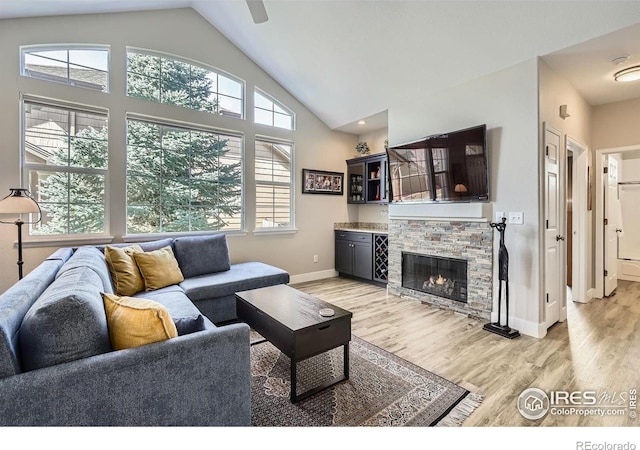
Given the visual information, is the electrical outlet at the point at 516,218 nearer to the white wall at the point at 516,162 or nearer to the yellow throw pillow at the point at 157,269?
the white wall at the point at 516,162

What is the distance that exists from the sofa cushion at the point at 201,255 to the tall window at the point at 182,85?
1.86 m

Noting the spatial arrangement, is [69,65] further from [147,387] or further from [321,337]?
[321,337]

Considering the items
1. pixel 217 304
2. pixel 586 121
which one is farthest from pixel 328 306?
pixel 586 121

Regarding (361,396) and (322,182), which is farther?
(322,182)

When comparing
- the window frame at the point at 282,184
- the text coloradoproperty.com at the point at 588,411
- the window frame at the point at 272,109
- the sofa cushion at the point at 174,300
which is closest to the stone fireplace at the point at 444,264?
the text coloradoproperty.com at the point at 588,411

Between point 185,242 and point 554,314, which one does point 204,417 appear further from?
point 554,314

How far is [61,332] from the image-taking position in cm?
113

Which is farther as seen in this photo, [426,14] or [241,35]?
[241,35]

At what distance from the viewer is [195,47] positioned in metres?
4.13

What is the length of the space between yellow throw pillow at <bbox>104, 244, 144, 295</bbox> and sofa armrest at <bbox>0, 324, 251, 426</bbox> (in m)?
1.94

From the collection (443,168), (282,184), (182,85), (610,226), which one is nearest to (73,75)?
(182,85)

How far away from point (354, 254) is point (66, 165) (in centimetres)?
404

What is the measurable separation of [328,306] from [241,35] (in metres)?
3.93

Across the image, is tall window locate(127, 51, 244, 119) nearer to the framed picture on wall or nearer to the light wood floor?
the framed picture on wall
